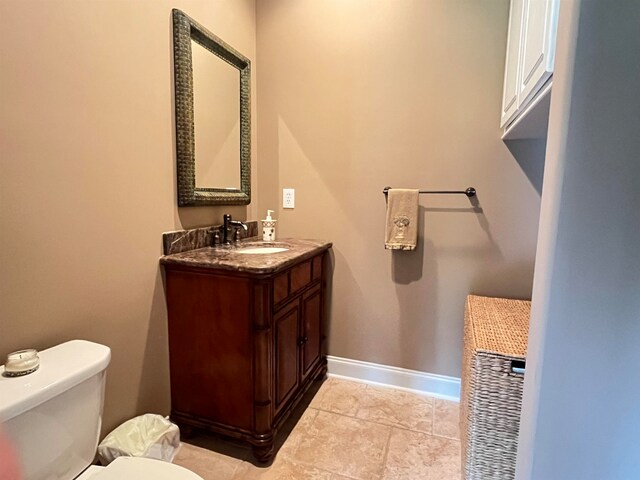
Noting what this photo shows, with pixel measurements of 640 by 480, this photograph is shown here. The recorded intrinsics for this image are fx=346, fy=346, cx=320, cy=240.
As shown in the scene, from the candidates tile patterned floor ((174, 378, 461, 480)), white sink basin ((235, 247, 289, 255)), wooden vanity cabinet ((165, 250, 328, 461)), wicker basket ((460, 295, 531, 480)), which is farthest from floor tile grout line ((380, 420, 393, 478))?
white sink basin ((235, 247, 289, 255))

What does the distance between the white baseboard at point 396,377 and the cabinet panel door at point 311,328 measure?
23cm

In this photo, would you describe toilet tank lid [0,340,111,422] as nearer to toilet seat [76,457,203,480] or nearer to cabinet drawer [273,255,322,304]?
toilet seat [76,457,203,480]

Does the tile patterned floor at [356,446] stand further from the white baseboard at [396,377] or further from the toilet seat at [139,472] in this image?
the toilet seat at [139,472]

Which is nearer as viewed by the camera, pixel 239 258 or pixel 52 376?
pixel 52 376

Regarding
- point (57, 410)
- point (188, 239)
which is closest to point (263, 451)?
point (57, 410)

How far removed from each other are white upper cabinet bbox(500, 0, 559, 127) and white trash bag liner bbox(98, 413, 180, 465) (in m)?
1.86

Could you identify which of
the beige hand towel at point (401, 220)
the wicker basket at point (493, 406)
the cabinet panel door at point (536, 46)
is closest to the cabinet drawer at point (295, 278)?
the beige hand towel at point (401, 220)

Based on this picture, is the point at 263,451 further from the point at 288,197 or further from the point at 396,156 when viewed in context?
the point at 396,156

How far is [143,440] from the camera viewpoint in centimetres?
137

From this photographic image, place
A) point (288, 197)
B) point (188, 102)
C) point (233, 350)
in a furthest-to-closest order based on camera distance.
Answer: point (288, 197) < point (188, 102) < point (233, 350)

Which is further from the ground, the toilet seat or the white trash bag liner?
the toilet seat

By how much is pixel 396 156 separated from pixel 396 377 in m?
1.33

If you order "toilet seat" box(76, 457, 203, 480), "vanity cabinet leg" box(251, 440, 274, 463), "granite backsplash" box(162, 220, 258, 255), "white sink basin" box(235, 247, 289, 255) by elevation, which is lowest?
"vanity cabinet leg" box(251, 440, 274, 463)

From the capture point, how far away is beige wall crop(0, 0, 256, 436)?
1031 mm
